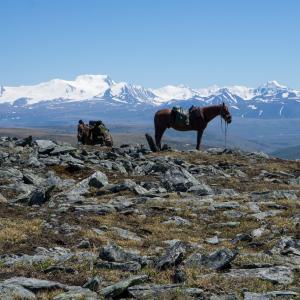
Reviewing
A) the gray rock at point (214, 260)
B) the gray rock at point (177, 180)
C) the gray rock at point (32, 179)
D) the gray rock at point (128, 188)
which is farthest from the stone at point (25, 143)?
the gray rock at point (214, 260)

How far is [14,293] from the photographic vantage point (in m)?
10.3

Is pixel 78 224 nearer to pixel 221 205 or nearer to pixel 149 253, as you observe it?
pixel 149 253

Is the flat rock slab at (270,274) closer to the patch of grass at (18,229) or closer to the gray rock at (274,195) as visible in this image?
the patch of grass at (18,229)

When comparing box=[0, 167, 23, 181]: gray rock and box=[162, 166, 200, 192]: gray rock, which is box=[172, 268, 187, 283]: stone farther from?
box=[0, 167, 23, 181]: gray rock

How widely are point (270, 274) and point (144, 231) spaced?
572 centimetres

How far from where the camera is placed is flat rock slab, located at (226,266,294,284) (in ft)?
39.0

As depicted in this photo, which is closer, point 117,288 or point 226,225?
point 117,288

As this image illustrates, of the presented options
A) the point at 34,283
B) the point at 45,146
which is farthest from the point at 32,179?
the point at 45,146

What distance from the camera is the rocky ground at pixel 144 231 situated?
1130 cm

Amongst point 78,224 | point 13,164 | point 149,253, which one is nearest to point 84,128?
point 13,164

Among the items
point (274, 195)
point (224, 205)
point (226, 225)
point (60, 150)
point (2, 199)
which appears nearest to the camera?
point (226, 225)

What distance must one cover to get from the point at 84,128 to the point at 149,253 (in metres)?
33.8

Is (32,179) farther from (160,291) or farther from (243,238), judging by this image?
(160,291)

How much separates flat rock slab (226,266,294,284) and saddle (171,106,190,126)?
1290 inches
